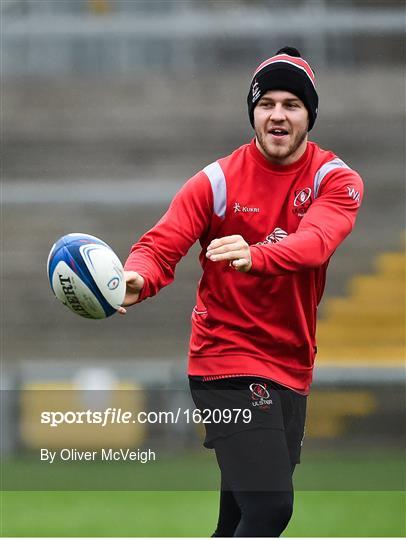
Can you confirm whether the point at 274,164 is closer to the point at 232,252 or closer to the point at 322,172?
the point at 322,172

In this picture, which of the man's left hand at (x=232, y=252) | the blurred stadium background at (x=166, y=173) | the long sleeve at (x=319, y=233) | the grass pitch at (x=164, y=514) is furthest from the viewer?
the blurred stadium background at (x=166, y=173)

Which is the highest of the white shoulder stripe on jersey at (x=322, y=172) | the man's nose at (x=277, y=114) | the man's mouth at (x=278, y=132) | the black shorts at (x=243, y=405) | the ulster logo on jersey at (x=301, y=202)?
the man's nose at (x=277, y=114)

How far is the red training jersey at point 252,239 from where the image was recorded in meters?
3.96

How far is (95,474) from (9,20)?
5.45 meters

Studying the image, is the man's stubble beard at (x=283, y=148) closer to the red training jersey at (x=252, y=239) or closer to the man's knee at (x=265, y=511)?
the red training jersey at (x=252, y=239)

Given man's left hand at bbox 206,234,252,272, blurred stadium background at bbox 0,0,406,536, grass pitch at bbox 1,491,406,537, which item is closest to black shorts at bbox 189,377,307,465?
man's left hand at bbox 206,234,252,272

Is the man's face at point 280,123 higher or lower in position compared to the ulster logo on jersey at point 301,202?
higher

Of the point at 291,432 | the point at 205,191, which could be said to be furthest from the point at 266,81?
the point at 291,432

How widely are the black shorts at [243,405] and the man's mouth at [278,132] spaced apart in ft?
2.67

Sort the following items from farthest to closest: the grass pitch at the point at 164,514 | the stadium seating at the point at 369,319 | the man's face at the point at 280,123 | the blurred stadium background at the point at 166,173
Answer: the stadium seating at the point at 369,319, the blurred stadium background at the point at 166,173, the grass pitch at the point at 164,514, the man's face at the point at 280,123

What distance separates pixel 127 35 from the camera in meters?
12.4

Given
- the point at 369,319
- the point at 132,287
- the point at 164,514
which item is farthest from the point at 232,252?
the point at 369,319

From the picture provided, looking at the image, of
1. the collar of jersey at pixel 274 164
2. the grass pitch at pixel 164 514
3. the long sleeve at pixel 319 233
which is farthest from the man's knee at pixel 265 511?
the grass pitch at pixel 164 514

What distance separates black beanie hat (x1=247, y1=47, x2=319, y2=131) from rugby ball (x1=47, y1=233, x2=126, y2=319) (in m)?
0.80
